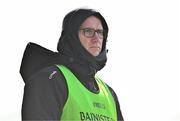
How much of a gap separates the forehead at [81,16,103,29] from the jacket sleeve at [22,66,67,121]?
0.72 meters

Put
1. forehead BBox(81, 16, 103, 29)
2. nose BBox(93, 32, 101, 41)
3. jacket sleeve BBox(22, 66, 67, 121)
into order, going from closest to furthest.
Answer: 1. jacket sleeve BBox(22, 66, 67, 121)
2. nose BBox(93, 32, 101, 41)
3. forehead BBox(81, 16, 103, 29)

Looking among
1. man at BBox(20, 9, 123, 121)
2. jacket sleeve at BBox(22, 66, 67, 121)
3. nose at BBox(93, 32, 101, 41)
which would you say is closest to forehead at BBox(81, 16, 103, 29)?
man at BBox(20, 9, 123, 121)

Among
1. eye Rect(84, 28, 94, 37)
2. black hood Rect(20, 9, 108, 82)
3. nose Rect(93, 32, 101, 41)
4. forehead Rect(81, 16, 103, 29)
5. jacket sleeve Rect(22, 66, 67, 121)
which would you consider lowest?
jacket sleeve Rect(22, 66, 67, 121)

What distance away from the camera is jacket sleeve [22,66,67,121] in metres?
4.38

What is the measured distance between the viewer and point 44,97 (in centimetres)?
443

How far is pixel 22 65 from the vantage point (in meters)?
4.93

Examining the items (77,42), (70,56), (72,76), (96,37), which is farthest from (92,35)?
(72,76)

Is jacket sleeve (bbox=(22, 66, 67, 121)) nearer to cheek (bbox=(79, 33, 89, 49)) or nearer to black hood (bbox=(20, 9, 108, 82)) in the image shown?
black hood (bbox=(20, 9, 108, 82))

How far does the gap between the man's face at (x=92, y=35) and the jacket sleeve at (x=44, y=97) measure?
0.53 metres

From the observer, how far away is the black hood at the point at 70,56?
4922mm

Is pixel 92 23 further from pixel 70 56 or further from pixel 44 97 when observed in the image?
pixel 44 97

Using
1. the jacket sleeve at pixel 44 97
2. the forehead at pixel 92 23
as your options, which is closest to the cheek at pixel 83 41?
the forehead at pixel 92 23

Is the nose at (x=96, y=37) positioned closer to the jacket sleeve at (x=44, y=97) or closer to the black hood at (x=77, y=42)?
the black hood at (x=77, y=42)

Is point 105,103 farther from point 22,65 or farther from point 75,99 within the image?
point 22,65
